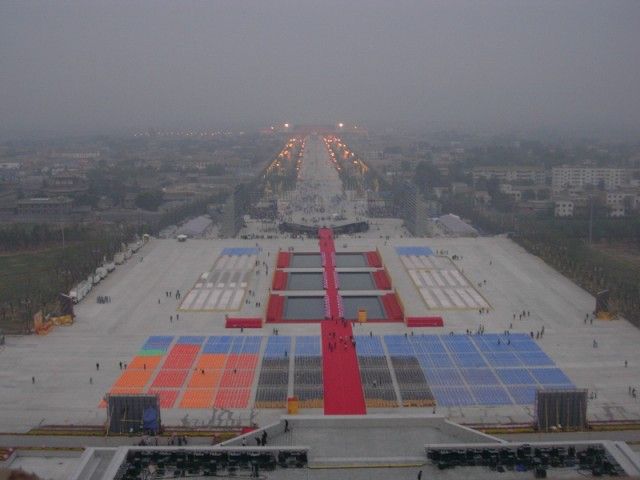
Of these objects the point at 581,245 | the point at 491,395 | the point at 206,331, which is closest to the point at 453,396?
the point at 491,395

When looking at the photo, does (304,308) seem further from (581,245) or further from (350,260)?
(581,245)

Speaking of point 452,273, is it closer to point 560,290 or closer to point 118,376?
point 560,290

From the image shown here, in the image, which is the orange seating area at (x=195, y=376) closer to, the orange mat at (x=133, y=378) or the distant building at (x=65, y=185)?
the orange mat at (x=133, y=378)

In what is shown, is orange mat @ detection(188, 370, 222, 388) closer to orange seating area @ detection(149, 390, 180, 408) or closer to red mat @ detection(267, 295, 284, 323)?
orange seating area @ detection(149, 390, 180, 408)

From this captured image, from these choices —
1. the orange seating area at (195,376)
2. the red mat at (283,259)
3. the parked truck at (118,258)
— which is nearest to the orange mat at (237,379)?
the orange seating area at (195,376)

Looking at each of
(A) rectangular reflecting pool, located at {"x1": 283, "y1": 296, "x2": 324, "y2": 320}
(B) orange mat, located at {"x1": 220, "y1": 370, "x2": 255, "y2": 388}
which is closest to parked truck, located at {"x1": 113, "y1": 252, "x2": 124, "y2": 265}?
(A) rectangular reflecting pool, located at {"x1": 283, "y1": 296, "x2": 324, "y2": 320}
